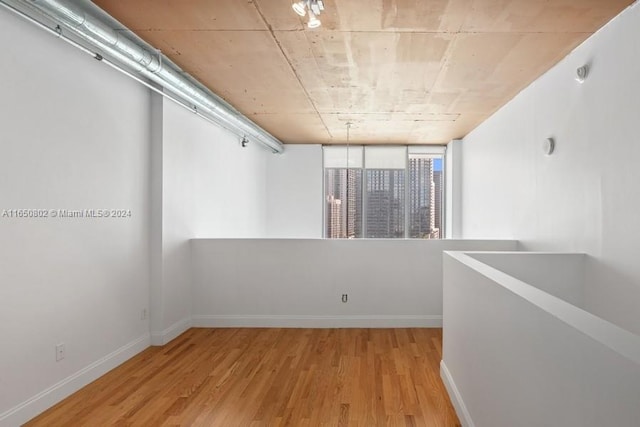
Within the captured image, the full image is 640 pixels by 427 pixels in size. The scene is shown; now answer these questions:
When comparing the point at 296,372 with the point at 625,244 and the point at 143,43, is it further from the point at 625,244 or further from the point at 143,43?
the point at 143,43

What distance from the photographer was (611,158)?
2912 mm

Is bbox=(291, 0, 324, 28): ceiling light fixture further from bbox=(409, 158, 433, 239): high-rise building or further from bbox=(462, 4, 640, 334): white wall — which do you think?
bbox=(409, 158, 433, 239): high-rise building

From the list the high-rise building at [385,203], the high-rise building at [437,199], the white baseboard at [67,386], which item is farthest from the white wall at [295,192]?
the white baseboard at [67,386]

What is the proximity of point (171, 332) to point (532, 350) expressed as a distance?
3.85 m

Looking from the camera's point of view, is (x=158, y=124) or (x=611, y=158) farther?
(x=158, y=124)

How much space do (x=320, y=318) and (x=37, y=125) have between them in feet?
11.1

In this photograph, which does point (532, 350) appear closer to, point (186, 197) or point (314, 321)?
point (314, 321)

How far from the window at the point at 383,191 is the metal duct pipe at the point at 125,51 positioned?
3.83 meters

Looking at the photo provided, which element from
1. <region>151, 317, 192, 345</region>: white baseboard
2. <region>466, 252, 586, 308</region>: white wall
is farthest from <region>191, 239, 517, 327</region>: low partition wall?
<region>466, 252, 586, 308</region>: white wall

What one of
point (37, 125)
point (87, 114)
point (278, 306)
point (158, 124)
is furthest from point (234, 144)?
point (37, 125)

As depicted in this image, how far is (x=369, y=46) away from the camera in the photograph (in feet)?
11.0

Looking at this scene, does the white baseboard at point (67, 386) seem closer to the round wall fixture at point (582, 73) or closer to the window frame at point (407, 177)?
the round wall fixture at point (582, 73)

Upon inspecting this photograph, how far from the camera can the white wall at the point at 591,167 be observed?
2.72 meters

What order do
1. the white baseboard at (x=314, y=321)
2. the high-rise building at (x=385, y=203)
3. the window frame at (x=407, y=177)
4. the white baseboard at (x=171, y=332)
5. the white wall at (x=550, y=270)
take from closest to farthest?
the white wall at (x=550, y=270), the white baseboard at (x=171, y=332), the white baseboard at (x=314, y=321), the window frame at (x=407, y=177), the high-rise building at (x=385, y=203)
